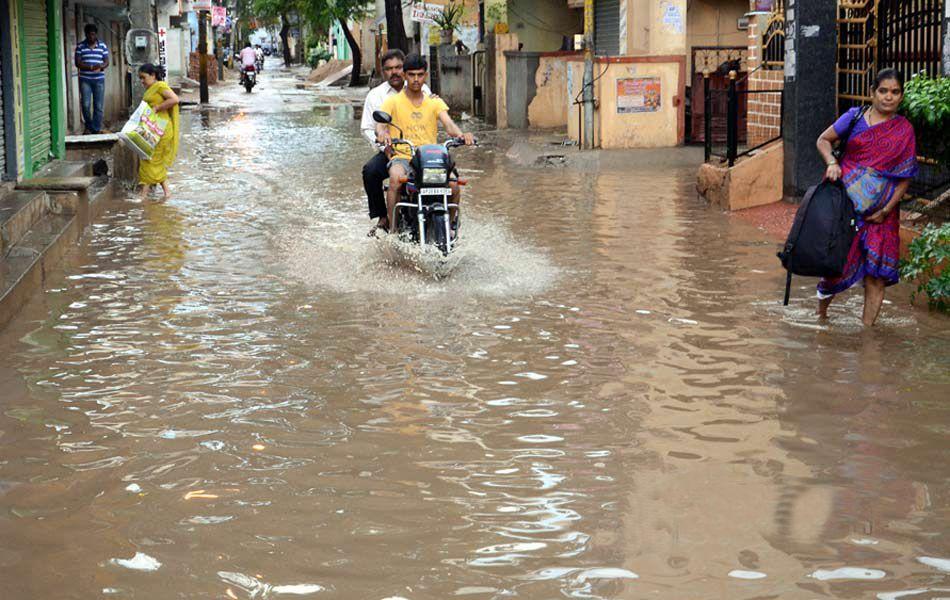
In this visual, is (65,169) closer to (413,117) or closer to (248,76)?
(413,117)

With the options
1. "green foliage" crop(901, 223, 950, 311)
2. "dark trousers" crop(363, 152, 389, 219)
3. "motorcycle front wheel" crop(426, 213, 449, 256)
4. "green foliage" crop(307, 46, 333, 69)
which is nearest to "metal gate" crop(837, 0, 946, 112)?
"green foliage" crop(901, 223, 950, 311)

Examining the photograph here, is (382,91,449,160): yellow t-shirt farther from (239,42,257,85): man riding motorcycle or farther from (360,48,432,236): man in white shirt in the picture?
(239,42,257,85): man riding motorcycle

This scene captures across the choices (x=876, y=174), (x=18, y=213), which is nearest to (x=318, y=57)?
(x=18, y=213)

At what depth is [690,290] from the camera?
9422 mm

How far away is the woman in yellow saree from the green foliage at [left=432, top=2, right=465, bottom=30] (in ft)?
59.7

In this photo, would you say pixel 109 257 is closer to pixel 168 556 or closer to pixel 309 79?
pixel 168 556

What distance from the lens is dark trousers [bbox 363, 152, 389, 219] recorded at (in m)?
11.0

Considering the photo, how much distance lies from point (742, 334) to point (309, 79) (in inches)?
2170

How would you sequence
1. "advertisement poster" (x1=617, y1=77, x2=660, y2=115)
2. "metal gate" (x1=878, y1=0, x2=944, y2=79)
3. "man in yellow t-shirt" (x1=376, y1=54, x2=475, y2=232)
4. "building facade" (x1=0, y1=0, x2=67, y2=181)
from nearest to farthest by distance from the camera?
"man in yellow t-shirt" (x1=376, y1=54, x2=475, y2=232), "metal gate" (x1=878, y1=0, x2=944, y2=79), "building facade" (x1=0, y1=0, x2=67, y2=181), "advertisement poster" (x1=617, y1=77, x2=660, y2=115)

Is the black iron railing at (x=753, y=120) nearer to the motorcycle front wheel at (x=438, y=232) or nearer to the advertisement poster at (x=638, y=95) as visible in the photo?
the advertisement poster at (x=638, y=95)

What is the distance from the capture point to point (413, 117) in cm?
1025

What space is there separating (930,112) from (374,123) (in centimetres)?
421

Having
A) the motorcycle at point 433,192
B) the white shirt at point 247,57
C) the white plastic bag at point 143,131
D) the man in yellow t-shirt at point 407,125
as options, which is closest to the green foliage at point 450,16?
the white shirt at point 247,57

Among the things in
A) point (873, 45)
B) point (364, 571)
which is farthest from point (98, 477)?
point (873, 45)
